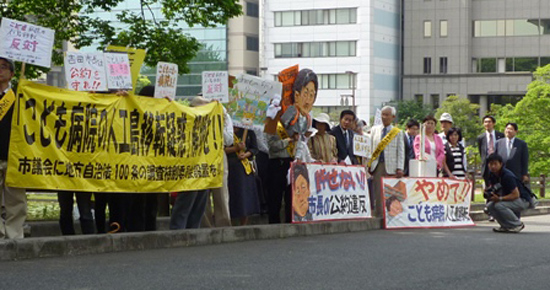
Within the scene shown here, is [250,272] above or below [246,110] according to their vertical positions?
below

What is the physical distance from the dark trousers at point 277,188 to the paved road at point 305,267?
1565mm

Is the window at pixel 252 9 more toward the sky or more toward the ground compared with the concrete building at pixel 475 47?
more toward the sky

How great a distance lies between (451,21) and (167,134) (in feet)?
263

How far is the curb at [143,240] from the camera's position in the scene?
10.1 meters

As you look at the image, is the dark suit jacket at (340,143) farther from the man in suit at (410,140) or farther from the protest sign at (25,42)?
the protest sign at (25,42)

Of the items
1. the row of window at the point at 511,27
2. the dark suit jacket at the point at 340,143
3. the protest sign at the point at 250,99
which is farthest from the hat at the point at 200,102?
the row of window at the point at 511,27

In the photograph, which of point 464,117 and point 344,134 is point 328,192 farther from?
point 464,117

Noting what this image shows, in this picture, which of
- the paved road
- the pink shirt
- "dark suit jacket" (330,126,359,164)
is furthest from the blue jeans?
the pink shirt

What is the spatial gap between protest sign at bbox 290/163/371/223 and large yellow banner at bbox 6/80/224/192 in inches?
61.2

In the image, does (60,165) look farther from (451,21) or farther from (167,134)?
(451,21)

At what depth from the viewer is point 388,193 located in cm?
1684

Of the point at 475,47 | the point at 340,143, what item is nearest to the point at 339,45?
the point at 475,47

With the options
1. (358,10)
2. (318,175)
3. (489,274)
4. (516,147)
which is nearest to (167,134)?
(318,175)

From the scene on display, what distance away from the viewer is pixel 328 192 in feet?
50.3
